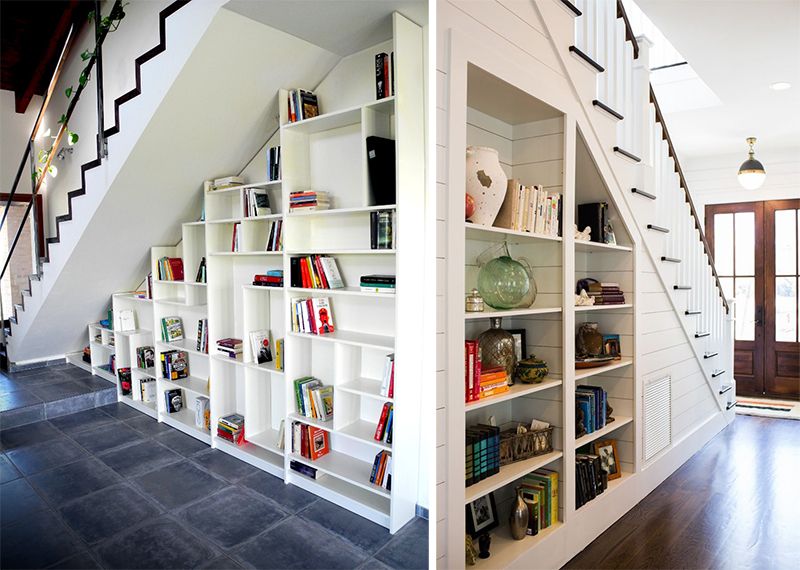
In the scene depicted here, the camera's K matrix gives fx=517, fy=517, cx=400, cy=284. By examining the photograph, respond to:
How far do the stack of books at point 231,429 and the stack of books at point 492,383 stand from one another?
5.19 feet

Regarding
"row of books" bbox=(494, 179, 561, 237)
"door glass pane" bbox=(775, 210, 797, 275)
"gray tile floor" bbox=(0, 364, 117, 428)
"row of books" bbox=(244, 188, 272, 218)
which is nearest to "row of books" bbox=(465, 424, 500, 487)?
"row of books" bbox=(494, 179, 561, 237)

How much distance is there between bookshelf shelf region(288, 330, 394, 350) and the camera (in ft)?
7.21

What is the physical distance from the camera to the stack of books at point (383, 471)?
2.22 meters

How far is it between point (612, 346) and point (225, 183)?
2.10m

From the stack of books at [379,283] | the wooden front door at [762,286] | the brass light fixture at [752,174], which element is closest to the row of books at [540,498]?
the stack of books at [379,283]

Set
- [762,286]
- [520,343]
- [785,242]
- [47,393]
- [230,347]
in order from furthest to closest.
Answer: [762,286] → [785,242] → [230,347] → [520,343] → [47,393]

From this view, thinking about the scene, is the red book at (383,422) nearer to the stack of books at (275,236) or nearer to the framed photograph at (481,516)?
the framed photograph at (481,516)

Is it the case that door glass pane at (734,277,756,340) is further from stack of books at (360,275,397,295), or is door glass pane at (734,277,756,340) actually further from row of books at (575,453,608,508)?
stack of books at (360,275,397,295)

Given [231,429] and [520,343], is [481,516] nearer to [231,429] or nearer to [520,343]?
[520,343]

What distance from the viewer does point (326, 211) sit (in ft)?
7.49

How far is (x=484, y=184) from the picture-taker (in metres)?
1.67

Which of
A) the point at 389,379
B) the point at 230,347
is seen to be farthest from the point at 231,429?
the point at 389,379

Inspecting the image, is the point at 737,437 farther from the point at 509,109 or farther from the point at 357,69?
the point at 357,69

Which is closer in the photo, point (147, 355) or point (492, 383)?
A: point (492, 383)
